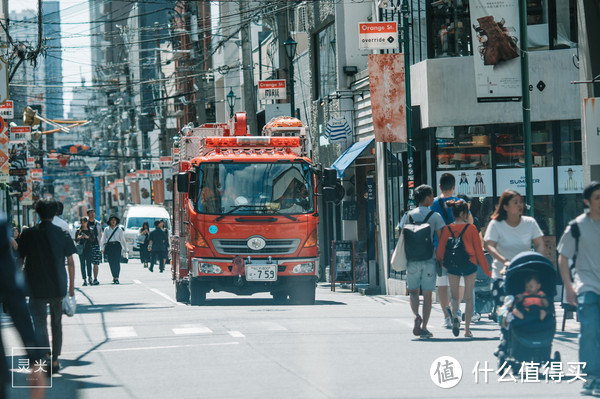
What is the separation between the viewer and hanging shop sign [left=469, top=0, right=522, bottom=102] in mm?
17625

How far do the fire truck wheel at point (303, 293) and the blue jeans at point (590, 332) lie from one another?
12.2 m

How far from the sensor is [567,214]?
887 inches

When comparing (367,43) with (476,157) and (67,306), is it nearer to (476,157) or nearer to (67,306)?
(476,157)

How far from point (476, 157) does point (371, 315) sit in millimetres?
6422

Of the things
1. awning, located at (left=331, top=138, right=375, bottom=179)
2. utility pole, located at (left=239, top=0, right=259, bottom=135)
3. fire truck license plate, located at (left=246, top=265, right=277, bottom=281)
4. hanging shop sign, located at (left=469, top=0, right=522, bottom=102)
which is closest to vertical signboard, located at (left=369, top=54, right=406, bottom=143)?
awning, located at (left=331, top=138, right=375, bottom=179)

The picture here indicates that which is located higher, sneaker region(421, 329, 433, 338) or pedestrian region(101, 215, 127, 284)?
pedestrian region(101, 215, 127, 284)

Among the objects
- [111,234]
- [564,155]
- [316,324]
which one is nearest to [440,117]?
[564,155]

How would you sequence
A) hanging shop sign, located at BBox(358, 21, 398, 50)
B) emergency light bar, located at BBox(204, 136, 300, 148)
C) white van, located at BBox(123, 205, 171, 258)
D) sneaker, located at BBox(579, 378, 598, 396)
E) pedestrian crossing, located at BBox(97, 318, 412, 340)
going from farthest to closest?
1. white van, located at BBox(123, 205, 171, 258)
2. hanging shop sign, located at BBox(358, 21, 398, 50)
3. emergency light bar, located at BBox(204, 136, 300, 148)
4. pedestrian crossing, located at BBox(97, 318, 412, 340)
5. sneaker, located at BBox(579, 378, 598, 396)

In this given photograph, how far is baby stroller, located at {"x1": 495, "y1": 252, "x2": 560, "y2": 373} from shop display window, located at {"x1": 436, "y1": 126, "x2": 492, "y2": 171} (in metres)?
12.9

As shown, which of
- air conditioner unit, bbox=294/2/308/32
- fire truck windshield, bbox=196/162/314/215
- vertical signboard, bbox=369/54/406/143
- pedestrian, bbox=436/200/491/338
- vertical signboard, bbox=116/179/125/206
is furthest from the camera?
vertical signboard, bbox=116/179/125/206

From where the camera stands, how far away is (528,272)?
1027 centimetres

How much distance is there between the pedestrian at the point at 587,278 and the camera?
957 centimetres

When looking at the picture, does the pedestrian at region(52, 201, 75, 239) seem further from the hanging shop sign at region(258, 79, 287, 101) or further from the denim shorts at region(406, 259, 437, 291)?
the hanging shop sign at region(258, 79, 287, 101)

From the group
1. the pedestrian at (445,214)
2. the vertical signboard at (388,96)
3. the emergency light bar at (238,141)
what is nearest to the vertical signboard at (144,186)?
the vertical signboard at (388,96)
